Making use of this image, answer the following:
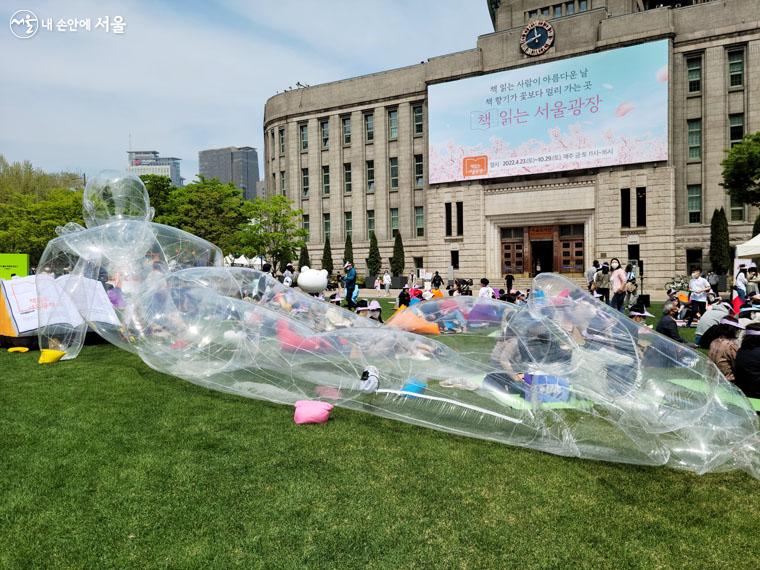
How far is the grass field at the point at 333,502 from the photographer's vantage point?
3.57 metres

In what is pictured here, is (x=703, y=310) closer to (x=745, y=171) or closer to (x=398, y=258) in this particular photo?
(x=745, y=171)

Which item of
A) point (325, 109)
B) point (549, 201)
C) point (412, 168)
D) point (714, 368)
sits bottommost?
point (714, 368)

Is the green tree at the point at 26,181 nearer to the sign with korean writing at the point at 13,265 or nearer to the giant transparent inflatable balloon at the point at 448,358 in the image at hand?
the sign with korean writing at the point at 13,265

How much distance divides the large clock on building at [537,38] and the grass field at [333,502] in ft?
120

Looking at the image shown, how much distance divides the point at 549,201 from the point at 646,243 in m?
6.59

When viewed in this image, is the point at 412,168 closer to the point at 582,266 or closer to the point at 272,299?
the point at 582,266

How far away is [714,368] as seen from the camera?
481cm

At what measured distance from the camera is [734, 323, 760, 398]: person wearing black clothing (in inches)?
239

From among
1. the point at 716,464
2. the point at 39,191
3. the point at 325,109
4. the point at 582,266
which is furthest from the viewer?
the point at 39,191

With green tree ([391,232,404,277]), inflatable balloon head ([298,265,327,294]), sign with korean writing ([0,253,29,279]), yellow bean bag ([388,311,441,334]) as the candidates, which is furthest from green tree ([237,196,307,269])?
yellow bean bag ([388,311,441,334])

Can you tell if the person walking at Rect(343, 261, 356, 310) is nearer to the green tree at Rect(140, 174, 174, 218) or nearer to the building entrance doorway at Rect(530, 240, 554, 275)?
the building entrance doorway at Rect(530, 240, 554, 275)

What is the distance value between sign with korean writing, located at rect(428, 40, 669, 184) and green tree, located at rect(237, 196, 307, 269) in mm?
11413

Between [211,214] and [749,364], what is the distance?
4021cm

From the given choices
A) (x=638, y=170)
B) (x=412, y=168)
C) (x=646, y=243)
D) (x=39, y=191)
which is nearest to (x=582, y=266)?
(x=646, y=243)
